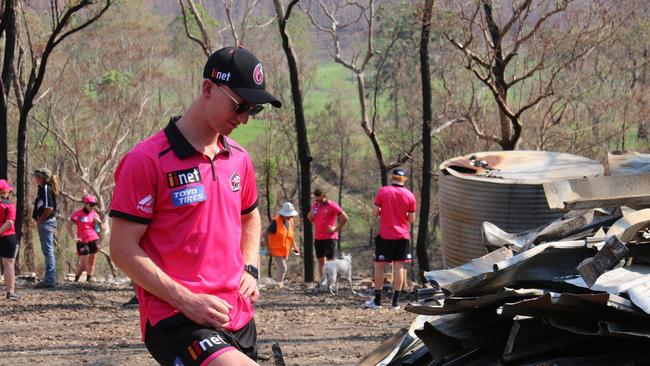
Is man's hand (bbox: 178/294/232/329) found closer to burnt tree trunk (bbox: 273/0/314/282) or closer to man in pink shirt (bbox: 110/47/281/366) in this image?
man in pink shirt (bbox: 110/47/281/366)

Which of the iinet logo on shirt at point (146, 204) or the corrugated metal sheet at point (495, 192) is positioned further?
the corrugated metal sheet at point (495, 192)

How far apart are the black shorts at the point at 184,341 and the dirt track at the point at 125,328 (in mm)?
3339

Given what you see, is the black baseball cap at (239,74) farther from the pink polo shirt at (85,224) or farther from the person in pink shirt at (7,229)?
the pink polo shirt at (85,224)

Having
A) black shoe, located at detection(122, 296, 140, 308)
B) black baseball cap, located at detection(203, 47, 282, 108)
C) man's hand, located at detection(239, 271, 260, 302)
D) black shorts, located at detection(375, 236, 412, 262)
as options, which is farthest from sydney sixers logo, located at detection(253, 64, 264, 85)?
black shoe, located at detection(122, 296, 140, 308)

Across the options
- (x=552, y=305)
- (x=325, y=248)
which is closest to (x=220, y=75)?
(x=552, y=305)

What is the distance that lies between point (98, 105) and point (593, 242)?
35699mm

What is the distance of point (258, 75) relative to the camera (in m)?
3.50

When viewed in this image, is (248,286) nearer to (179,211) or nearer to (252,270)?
(252,270)

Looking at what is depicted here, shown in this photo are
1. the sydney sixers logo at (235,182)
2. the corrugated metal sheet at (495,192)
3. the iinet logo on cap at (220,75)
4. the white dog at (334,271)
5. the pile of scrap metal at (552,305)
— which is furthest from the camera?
the white dog at (334,271)

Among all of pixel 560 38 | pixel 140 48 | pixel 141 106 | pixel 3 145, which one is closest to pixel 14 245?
pixel 3 145

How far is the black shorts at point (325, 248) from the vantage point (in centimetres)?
1555

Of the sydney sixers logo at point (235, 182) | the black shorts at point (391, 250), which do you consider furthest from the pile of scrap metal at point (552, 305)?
the black shorts at point (391, 250)

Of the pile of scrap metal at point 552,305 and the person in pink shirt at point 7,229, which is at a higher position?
the pile of scrap metal at point 552,305

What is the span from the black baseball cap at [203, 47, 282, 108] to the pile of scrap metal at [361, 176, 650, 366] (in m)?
1.67
